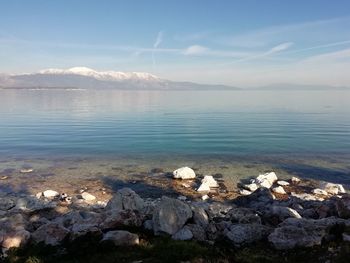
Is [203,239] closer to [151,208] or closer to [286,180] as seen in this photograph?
[151,208]

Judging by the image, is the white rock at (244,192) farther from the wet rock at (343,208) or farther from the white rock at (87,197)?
the wet rock at (343,208)

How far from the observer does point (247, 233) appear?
46.3 ft

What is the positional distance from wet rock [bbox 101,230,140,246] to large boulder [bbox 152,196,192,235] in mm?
1274

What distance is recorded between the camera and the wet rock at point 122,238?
1329cm

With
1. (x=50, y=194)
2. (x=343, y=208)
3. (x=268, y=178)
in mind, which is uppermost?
(x=343, y=208)

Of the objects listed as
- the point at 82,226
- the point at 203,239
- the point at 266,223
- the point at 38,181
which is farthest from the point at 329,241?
the point at 38,181

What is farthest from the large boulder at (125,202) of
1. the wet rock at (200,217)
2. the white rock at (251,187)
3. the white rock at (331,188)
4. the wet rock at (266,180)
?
the white rock at (331,188)

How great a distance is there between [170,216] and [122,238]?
225 centimetres

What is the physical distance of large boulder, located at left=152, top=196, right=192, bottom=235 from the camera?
47.7 ft

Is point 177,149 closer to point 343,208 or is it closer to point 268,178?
point 268,178

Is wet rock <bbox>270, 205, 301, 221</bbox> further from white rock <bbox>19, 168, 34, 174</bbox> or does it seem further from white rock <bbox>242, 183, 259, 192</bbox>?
white rock <bbox>19, 168, 34, 174</bbox>

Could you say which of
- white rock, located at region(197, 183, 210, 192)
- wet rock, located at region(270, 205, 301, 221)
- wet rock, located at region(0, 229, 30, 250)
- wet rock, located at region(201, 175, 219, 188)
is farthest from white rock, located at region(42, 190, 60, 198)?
wet rock, located at region(270, 205, 301, 221)

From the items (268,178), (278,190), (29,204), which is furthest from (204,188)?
(29,204)

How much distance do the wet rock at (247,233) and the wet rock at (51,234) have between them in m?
6.09
